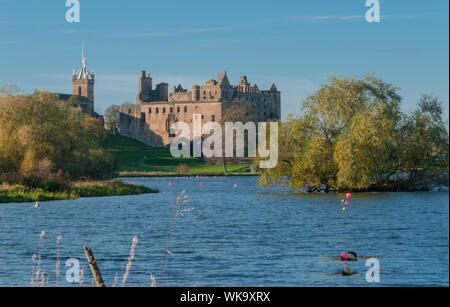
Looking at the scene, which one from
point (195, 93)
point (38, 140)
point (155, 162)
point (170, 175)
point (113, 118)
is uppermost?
point (195, 93)

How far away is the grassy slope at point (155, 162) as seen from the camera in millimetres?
111438

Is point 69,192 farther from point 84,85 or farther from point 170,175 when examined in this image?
point 84,85

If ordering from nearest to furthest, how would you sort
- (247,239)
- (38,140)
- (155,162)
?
(247,239) < (38,140) < (155,162)

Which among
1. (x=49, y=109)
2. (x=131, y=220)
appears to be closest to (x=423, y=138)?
(x=131, y=220)

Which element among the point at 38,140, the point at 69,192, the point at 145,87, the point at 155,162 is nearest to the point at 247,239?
the point at 69,192

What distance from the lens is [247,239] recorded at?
26.7 metres

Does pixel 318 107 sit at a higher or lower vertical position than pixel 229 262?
higher

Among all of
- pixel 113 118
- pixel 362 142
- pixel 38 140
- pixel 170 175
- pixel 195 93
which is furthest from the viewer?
pixel 113 118

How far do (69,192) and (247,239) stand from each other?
2342 centimetres

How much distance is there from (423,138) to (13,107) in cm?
2990

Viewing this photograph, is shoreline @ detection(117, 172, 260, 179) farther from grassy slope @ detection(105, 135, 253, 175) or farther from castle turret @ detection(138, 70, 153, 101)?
castle turret @ detection(138, 70, 153, 101)
